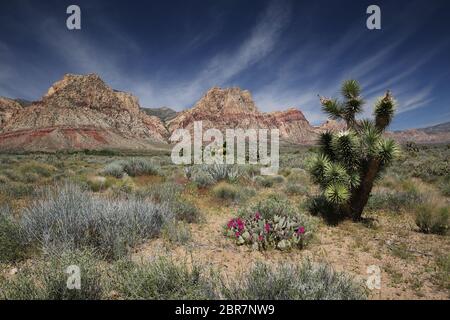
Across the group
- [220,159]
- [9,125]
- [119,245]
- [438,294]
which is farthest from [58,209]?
[9,125]

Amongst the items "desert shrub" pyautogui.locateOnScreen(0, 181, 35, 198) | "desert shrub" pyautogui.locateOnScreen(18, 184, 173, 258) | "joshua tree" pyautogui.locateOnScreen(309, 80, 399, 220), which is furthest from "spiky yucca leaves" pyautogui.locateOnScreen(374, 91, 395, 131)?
"desert shrub" pyautogui.locateOnScreen(0, 181, 35, 198)

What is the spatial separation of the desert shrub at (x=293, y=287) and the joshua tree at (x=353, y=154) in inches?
160

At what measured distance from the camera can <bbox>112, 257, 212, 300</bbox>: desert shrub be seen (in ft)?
10.5

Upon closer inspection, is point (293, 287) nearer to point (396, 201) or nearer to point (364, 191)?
point (364, 191)

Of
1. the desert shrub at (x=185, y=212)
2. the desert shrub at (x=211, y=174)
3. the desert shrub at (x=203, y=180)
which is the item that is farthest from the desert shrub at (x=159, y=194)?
the desert shrub at (x=211, y=174)

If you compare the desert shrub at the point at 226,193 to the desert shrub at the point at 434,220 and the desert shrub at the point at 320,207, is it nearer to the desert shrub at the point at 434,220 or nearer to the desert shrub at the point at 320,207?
the desert shrub at the point at 320,207

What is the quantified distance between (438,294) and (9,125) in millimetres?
127433

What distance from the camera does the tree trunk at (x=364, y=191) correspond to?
6.89 meters

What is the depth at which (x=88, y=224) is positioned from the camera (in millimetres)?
5121

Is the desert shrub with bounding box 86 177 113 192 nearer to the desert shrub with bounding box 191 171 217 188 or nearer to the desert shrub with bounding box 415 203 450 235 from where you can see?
the desert shrub with bounding box 191 171 217 188

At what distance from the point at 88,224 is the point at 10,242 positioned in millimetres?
1243

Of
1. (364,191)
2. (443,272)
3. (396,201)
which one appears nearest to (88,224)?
(443,272)

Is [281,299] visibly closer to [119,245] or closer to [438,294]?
[438,294]
